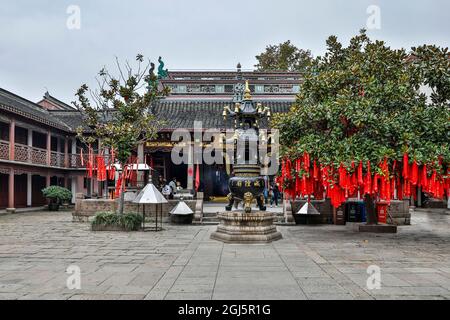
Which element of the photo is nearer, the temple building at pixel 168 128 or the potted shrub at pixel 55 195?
the temple building at pixel 168 128

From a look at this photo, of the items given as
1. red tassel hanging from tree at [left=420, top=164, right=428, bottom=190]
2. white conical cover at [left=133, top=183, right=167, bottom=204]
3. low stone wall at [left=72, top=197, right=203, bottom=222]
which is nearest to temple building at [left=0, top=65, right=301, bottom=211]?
low stone wall at [left=72, top=197, right=203, bottom=222]

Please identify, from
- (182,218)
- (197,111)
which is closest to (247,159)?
(182,218)

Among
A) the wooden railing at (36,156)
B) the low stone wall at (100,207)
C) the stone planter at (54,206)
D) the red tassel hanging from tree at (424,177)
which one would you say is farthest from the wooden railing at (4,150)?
the red tassel hanging from tree at (424,177)

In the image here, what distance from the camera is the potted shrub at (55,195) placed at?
91.6 ft

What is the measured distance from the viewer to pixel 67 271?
Result: 309 inches

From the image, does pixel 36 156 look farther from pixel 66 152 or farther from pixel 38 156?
pixel 66 152

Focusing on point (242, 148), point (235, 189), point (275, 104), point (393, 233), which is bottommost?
point (393, 233)

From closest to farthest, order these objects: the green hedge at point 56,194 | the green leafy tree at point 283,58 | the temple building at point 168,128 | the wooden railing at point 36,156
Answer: the wooden railing at point 36,156 → the temple building at point 168,128 → the green hedge at point 56,194 → the green leafy tree at point 283,58

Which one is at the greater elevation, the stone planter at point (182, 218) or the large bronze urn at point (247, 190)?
the large bronze urn at point (247, 190)

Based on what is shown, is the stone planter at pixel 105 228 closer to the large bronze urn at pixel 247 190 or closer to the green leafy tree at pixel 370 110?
the large bronze urn at pixel 247 190

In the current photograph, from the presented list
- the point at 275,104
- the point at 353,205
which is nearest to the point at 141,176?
the point at 275,104

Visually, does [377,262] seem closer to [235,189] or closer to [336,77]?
[235,189]

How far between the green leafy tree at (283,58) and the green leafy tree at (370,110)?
24803 mm

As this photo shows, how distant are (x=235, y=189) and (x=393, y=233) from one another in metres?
5.85
